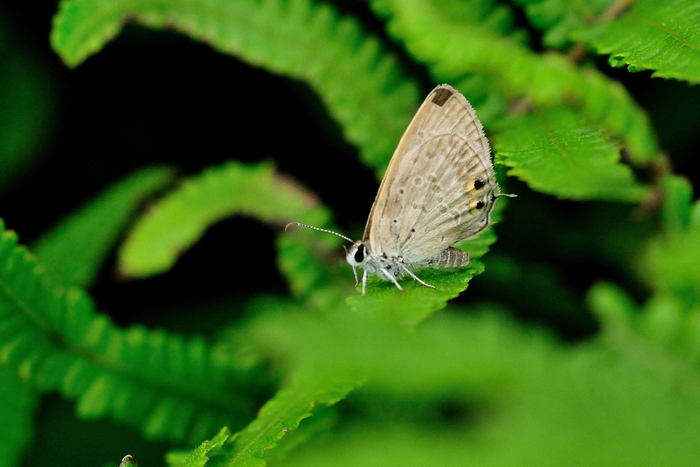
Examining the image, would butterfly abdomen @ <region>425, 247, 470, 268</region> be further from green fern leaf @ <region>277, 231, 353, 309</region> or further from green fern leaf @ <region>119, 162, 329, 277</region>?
green fern leaf @ <region>119, 162, 329, 277</region>

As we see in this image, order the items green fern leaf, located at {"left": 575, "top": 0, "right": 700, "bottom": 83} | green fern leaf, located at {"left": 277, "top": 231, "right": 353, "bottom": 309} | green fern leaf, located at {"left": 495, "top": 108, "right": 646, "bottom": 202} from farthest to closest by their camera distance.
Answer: green fern leaf, located at {"left": 277, "top": 231, "right": 353, "bottom": 309}
green fern leaf, located at {"left": 495, "top": 108, "right": 646, "bottom": 202}
green fern leaf, located at {"left": 575, "top": 0, "right": 700, "bottom": 83}

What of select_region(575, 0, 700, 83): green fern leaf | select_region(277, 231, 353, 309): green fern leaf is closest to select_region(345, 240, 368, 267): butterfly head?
select_region(277, 231, 353, 309): green fern leaf

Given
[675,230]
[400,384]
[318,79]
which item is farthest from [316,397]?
[675,230]

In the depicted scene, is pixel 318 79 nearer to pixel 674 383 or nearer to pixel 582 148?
pixel 582 148

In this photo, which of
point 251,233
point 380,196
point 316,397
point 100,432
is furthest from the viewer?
point 251,233

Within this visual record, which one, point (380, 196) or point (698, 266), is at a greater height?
point (698, 266)

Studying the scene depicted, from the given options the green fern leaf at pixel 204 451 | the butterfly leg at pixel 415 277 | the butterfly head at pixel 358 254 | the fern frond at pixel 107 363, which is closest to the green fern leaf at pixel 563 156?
the butterfly leg at pixel 415 277
